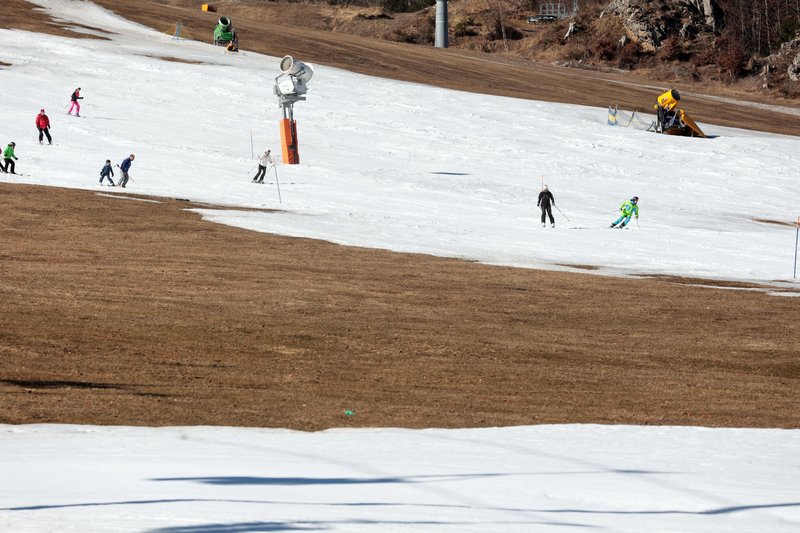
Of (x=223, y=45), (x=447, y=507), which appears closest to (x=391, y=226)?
(x=447, y=507)

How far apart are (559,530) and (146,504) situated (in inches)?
106

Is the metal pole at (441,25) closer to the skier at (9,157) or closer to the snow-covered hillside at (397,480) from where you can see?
the skier at (9,157)

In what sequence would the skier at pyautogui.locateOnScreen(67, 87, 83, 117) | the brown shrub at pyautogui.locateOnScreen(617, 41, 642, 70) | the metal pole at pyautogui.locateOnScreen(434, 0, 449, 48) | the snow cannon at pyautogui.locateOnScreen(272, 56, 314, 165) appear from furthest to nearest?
the metal pole at pyautogui.locateOnScreen(434, 0, 449, 48), the brown shrub at pyautogui.locateOnScreen(617, 41, 642, 70), the skier at pyautogui.locateOnScreen(67, 87, 83, 117), the snow cannon at pyautogui.locateOnScreen(272, 56, 314, 165)

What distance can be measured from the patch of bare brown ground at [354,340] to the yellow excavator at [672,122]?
32.4 metres

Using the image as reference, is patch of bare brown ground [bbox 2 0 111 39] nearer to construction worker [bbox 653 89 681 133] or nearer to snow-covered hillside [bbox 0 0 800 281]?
snow-covered hillside [bbox 0 0 800 281]

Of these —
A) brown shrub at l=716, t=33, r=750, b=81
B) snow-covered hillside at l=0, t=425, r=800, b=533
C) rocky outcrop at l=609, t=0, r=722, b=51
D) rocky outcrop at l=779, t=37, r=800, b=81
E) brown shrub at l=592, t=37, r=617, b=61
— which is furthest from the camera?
rocky outcrop at l=609, t=0, r=722, b=51

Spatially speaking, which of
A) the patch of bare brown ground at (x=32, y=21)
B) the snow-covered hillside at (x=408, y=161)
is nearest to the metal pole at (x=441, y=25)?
the snow-covered hillside at (x=408, y=161)

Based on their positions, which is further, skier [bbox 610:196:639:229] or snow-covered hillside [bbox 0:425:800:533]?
skier [bbox 610:196:639:229]

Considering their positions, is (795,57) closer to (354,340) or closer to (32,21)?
(32,21)

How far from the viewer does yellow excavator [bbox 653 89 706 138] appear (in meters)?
56.0

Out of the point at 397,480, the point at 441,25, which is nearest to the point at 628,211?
the point at 397,480

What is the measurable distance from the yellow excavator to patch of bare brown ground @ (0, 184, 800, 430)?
32.4 m

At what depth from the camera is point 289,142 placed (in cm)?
4347

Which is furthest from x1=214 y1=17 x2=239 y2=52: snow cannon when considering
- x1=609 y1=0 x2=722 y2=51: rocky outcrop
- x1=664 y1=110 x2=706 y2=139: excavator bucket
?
x1=609 y1=0 x2=722 y2=51: rocky outcrop
